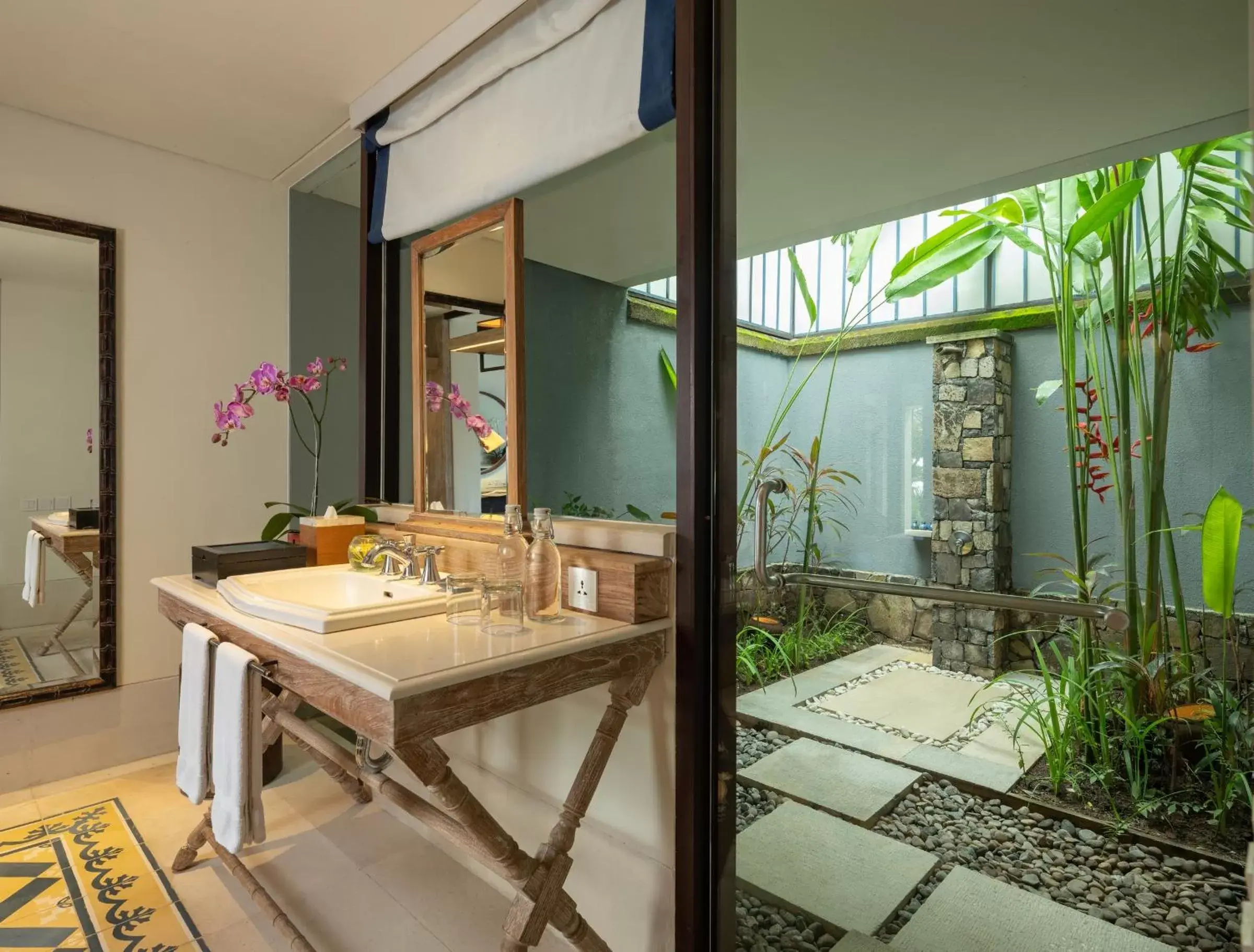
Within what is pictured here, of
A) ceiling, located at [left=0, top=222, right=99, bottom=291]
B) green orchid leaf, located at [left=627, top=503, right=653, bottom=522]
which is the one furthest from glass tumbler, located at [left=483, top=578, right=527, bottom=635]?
ceiling, located at [left=0, top=222, right=99, bottom=291]

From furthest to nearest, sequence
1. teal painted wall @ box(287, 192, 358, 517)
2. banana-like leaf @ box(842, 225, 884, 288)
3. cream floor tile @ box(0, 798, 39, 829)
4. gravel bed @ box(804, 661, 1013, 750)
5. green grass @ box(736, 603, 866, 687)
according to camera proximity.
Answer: teal painted wall @ box(287, 192, 358, 517) < cream floor tile @ box(0, 798, 39, 829) < green grass @ box(736, 603, 866, 687) < banana-like leaf @ box(842, 225, 884, 288) < gravel bed @ box(804, 661, 1013, 750)

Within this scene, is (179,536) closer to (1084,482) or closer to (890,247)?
(890,247)

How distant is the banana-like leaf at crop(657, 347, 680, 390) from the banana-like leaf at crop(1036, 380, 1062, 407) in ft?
2.19

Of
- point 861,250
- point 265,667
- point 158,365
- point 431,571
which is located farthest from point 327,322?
point 861,250

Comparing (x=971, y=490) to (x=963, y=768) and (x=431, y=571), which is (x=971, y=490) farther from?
(x=431, y=571)

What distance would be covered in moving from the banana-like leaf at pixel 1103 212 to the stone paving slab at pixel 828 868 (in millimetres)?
973

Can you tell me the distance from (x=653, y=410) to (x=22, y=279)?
2425 mm

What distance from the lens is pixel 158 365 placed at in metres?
2.77

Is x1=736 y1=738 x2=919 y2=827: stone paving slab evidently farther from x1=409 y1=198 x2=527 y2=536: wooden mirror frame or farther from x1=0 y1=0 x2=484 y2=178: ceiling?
x1=0 y1=0 x2=484 y2=178: ceiling

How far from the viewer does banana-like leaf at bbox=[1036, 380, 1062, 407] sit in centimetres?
102

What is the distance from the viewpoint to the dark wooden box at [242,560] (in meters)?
1.93

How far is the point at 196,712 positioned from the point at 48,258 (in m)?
1.90

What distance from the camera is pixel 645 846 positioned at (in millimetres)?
1551

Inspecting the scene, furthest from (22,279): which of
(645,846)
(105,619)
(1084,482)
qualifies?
(1084,482)
